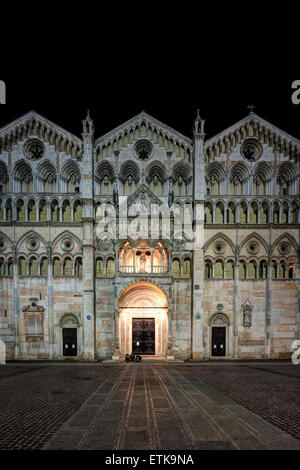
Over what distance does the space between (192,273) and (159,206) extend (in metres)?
7.61

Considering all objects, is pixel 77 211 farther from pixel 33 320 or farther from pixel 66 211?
pixel 33 320

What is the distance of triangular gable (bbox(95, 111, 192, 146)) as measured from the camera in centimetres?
2605

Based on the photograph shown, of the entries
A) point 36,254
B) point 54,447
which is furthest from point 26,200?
point 54,447

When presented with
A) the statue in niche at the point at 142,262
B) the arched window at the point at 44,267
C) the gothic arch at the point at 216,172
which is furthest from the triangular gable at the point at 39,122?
the gothic arch at the point at 216,172

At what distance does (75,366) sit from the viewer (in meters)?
21.6

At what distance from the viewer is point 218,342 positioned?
82.5 ft

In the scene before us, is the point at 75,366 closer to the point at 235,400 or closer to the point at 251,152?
the point at 235,400

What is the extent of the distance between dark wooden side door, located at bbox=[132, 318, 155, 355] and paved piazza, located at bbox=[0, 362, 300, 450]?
6.15 meters

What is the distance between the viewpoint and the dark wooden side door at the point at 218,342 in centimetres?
2509

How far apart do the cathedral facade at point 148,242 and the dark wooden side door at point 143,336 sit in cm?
10

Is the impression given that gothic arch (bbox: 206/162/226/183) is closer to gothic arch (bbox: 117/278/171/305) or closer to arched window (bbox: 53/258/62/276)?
gothic arch (bbox: 117/278/171/305)

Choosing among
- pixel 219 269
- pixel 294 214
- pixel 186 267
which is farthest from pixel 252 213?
pixel 186 267

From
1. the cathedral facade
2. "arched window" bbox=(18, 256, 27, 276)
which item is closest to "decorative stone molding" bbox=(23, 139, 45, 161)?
the cathedral facade

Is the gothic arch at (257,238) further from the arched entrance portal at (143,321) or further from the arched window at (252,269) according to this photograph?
the arched entrance portal at (143,321)
